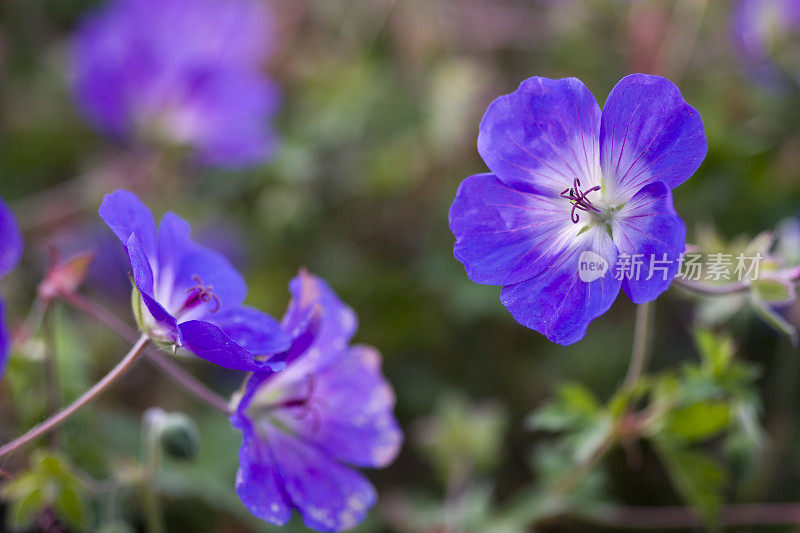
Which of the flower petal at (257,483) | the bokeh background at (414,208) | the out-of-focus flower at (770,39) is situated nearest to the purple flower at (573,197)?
the flower petal at (257,483)

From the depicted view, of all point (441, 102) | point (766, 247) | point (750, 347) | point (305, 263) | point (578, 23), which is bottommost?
point (305, 263)

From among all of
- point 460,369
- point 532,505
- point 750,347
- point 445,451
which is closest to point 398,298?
point 460,369

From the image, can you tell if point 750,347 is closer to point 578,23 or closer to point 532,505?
point 532,505

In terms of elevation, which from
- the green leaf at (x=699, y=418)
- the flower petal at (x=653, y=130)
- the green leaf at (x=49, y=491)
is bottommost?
the green leaf at (x=49, y=491)

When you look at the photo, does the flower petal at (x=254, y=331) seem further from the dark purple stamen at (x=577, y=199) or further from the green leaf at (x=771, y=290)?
the green leaf at (x=771, y=290)

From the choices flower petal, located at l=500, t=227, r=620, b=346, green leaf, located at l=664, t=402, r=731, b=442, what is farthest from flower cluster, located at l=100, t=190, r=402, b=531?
green leaf, located at l=664, t=402, r=731, b=442
